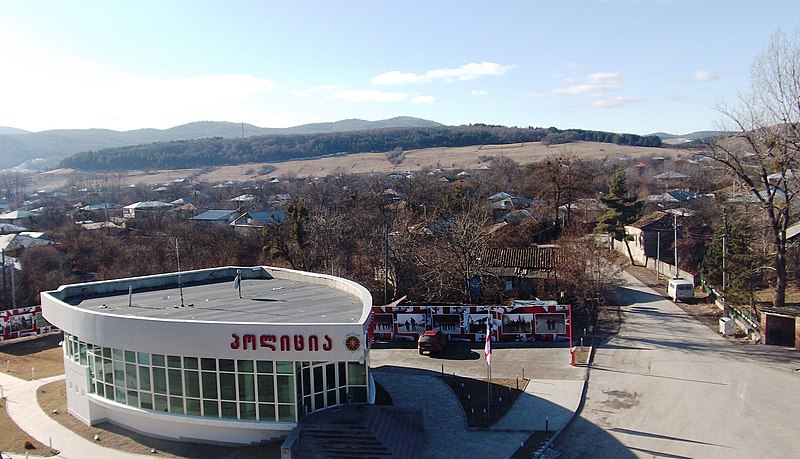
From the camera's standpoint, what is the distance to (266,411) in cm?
1772

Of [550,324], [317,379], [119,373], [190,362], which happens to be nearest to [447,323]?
[550,324]

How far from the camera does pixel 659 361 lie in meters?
25.5

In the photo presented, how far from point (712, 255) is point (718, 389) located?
51.7 ft

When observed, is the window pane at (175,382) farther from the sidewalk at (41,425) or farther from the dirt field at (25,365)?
the dirt field at (25,365)

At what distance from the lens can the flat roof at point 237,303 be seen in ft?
65.0

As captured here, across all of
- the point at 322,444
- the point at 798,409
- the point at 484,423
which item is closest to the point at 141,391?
the point at 322,444

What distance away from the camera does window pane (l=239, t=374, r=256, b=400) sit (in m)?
17.7

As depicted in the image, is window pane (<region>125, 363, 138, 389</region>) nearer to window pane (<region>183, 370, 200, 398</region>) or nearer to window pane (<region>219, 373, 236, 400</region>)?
window pane (<region>183, 370, 200, 398</region>)

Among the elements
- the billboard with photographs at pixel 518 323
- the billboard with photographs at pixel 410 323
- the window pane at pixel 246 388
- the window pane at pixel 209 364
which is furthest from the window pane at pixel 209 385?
the billboard with photographs at pixel 518 323

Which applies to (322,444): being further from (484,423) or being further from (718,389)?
(718,389)

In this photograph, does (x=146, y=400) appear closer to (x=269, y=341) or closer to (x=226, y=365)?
(x=226, y=365)

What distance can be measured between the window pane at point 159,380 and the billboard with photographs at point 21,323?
738 inches

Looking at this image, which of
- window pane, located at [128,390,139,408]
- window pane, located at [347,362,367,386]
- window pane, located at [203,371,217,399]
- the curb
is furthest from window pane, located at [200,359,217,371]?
the curb

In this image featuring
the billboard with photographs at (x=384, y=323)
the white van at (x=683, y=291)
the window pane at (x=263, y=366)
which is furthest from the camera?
the white van at (x=683, y=291)
